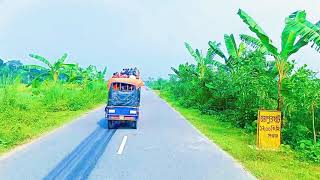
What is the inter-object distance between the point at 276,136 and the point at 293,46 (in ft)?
10.5

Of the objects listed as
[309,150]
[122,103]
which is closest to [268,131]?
[309,150]

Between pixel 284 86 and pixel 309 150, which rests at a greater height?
pixel 284 86

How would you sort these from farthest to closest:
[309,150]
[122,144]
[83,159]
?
[122,144]
[309,150]
[83,159]

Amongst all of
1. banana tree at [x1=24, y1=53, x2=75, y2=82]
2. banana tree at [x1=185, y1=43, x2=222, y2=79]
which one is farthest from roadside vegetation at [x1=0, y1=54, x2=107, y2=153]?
banana tree at [x1=185, y1=43, x2=222, y2=79]

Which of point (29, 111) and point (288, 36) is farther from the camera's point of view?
point (29, 111)

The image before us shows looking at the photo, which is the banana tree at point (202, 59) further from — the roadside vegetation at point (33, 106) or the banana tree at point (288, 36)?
the banana tree at point (288, 36)

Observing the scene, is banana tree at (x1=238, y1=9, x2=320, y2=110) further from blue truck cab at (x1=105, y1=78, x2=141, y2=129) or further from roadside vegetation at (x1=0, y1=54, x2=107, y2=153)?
roadside vegetation at (x1=0, y1=54, x2=107, y2=153)

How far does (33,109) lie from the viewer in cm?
2156

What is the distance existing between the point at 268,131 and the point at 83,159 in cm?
635

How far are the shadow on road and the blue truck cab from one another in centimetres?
165

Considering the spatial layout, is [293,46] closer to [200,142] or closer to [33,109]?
[200,142]

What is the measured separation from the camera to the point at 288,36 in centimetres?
1335

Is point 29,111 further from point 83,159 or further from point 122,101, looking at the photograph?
A: point 83,159

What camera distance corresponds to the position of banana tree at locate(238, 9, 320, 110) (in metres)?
12.3
